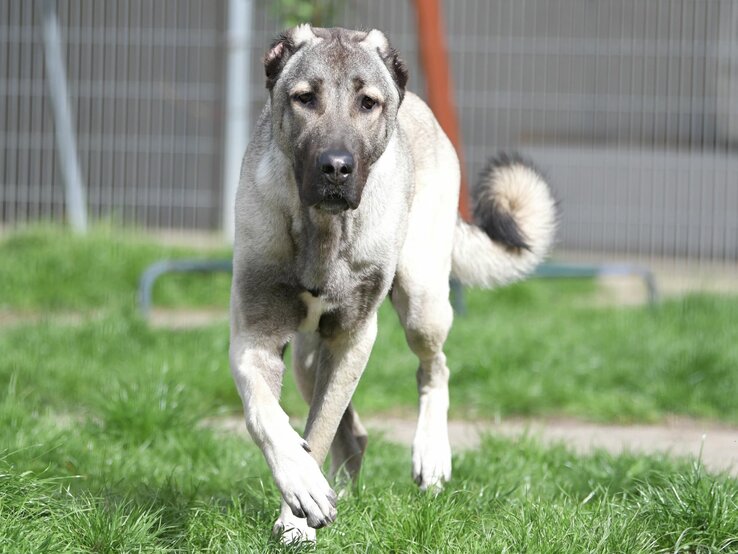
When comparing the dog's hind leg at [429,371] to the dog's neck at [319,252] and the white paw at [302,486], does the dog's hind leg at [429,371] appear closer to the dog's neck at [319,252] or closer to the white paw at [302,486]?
the dog's neck at [319,252]

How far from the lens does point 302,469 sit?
2953mm

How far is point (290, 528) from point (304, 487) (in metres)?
0.27

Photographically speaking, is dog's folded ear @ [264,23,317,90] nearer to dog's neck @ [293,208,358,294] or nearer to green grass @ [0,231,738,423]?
dog's neck @ [293,208,358,294]

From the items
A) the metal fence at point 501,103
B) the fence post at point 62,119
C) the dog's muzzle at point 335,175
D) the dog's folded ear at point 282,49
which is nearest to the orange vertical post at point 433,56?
the metal fence at point 501,103

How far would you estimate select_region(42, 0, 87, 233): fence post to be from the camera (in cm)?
883

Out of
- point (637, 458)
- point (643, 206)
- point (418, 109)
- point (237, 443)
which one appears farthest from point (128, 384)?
point (643, 206)

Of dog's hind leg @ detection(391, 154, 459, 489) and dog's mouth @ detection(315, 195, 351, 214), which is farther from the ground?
dog's mouth @ detection(315, 195, 351, 214)

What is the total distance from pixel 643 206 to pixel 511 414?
4.10m

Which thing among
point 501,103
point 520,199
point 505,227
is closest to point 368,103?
point 505,227

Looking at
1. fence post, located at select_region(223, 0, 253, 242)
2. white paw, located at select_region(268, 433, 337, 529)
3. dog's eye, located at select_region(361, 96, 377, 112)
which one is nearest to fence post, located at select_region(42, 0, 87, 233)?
fence post, located at select_region(223, 0, 253, 242)

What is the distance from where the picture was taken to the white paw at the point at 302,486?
2891mm

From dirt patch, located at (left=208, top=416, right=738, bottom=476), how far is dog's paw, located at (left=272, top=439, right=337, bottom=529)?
5.29 feet

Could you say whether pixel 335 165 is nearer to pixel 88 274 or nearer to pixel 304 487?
pixel 304 487

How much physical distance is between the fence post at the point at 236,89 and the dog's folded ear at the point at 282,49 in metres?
5.12
